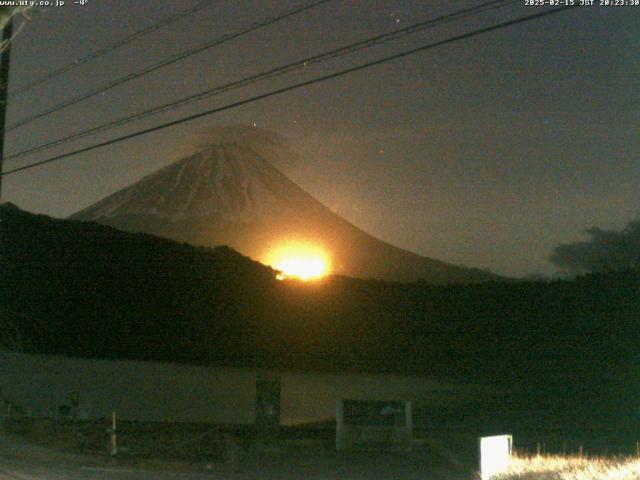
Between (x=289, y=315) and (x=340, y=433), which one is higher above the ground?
(x=289, y=315)

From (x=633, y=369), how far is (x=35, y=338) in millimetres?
31871

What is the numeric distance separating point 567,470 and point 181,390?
26452mm

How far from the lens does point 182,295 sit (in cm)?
Answer: 5075

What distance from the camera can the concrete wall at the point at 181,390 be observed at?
29234 millimetres

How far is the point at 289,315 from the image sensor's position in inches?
1932

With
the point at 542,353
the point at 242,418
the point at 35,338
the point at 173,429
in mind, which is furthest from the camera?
the point at 35,338

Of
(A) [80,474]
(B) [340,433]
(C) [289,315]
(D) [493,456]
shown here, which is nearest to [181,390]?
(C) [289,315]

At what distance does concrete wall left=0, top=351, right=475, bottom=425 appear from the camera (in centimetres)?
2923

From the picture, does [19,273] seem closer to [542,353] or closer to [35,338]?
[35,338]

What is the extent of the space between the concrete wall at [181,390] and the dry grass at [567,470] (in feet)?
46.7

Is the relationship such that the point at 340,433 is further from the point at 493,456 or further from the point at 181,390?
the point at 181,390

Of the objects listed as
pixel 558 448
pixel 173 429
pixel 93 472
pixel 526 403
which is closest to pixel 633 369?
pixel 526 403

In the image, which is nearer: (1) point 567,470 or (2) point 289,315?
(1) point 567,470

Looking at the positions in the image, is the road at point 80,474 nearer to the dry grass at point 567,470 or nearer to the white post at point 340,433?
the white post at point 340,433
